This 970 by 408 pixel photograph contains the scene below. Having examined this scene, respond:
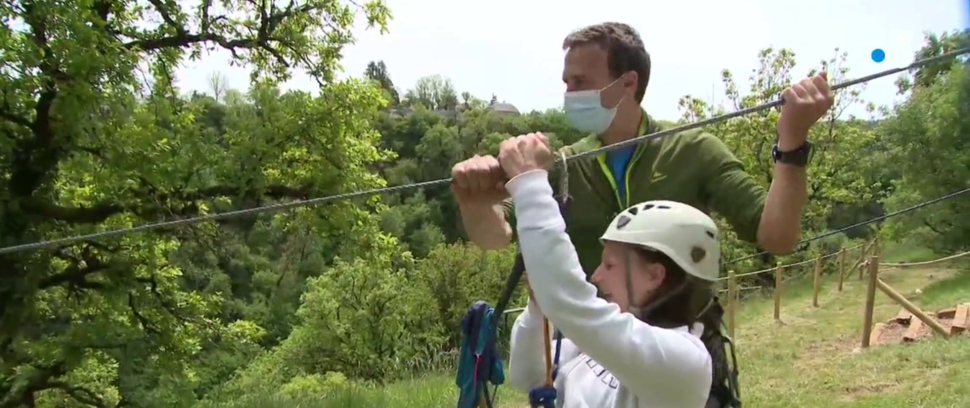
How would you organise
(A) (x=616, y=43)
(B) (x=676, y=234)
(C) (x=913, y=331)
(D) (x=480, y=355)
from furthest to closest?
(C) (x=913, y=331) < (A) (x=616, y=43) < (D) (x=480, y=355) < (B) (x=676, y=234)

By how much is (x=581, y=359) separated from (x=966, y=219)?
59.5 feet

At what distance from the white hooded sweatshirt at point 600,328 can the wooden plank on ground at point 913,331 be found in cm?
916

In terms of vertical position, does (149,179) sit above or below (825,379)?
above

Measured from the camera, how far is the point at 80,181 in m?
10.3

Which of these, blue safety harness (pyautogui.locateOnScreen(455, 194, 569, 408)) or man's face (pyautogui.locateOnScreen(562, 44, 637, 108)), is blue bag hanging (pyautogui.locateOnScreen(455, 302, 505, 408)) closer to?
blue safety harness (pyautogui.locateOnScreen(455, 194, 569, 408))

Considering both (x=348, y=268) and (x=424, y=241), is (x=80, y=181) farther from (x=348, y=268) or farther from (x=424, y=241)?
(x=424, y=241)

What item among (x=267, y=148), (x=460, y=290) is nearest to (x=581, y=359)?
(x=267, y=148)

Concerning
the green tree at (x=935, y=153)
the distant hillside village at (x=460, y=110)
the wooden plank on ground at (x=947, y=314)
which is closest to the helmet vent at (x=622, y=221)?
the wooden plank on ground at (x=947, y=314)

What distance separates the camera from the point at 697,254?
1582 millimetres

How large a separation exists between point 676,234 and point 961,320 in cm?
925

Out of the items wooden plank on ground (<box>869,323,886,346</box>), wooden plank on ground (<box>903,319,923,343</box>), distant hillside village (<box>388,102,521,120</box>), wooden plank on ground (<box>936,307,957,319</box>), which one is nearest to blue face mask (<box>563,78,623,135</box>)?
wooden plank on ground (<box>903,319,923,343</box>)

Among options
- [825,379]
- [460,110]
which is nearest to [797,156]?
[825,379]

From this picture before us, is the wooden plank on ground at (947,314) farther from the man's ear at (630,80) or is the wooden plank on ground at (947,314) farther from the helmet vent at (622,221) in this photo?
the helmet vent at (622,221)

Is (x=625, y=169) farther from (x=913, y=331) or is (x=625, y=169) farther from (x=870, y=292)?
(x=913, y=331)
